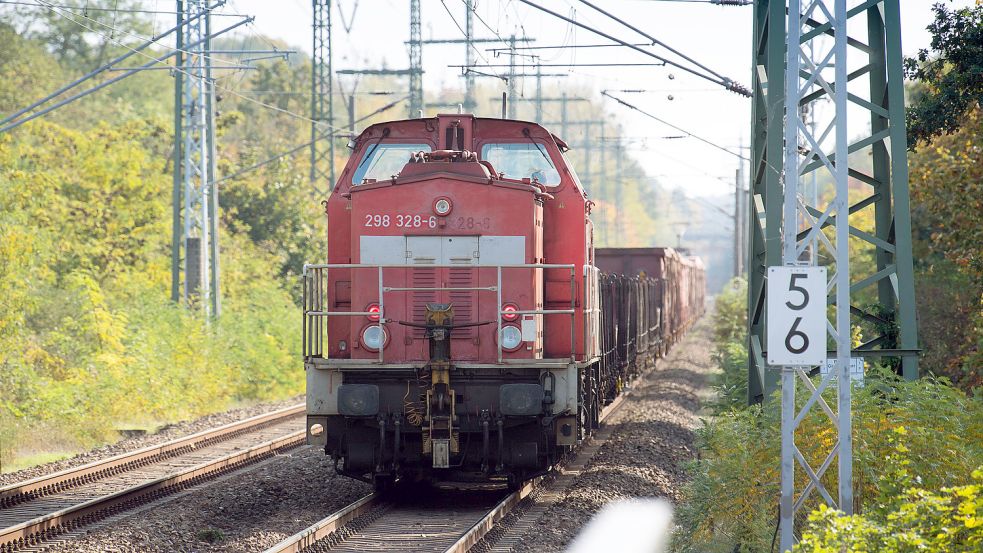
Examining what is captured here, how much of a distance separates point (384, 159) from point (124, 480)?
4.83 metres

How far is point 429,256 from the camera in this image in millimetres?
10727

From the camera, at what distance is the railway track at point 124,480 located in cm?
983

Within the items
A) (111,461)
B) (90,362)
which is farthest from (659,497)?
(90,362)

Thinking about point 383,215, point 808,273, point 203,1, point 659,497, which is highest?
point 203,1

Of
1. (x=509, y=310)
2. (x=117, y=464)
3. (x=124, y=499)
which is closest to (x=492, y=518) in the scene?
(x=509, y=310)

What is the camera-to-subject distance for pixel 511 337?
10.6 metres

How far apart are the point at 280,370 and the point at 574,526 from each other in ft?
55.1

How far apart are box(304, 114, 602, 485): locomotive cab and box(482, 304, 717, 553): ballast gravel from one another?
635 mm

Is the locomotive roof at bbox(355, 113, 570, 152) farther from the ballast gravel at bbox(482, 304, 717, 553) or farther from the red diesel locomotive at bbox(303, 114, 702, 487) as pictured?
the ballast gravel at bbox(482, 304, 717, 553)

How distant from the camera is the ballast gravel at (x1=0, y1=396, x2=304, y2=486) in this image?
1284cm

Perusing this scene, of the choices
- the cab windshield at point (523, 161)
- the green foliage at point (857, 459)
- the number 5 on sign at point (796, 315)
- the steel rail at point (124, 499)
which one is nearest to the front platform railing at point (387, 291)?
the cab windshield at point (523, 161)

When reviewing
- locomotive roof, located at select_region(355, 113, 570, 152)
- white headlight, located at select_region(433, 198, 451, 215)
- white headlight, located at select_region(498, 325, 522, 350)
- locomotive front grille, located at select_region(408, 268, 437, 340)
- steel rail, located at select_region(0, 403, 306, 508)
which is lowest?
steel rail, located at select_region(0, 403, 306, 508)

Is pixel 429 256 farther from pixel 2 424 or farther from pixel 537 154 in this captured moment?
pixel 2 424

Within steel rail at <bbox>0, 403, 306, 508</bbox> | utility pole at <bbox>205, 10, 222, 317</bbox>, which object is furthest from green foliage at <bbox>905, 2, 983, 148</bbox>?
utility pole at <bbox>205, 10, 222, 317</bbox>
